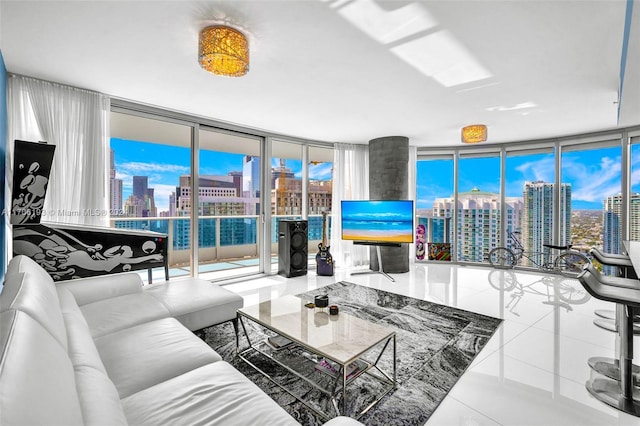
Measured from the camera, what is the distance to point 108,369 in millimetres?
1485

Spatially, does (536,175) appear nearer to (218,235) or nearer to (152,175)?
(218,235)

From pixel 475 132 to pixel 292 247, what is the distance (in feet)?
11.4

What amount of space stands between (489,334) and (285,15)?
130 inches

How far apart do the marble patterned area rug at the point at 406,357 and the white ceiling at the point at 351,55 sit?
254 centimetres

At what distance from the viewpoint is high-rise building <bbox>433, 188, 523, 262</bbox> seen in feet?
20.4

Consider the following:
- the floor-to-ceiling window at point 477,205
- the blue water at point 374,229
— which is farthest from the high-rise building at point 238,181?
the floor-to-ceiling window at point 477,205

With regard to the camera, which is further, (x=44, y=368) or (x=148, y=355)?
(x=148, y=355)

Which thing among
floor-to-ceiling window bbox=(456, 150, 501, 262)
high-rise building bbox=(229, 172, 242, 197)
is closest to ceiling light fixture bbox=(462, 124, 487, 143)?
floor-to-ceiling window bbox=(456, 150, 501, 262)

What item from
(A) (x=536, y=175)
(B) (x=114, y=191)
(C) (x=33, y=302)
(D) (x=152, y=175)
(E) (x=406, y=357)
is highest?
(A) (x=536, y=175)

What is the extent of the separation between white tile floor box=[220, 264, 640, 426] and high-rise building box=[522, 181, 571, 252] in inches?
31.6

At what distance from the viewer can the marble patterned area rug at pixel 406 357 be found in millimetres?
1814

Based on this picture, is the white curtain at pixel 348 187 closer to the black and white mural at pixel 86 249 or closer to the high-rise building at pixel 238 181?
the high-rise building at pixel 238 181

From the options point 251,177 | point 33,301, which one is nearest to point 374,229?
point 251,177

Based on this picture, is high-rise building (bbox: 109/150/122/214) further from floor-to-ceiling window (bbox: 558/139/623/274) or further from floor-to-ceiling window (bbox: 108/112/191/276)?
floor-to-ceiling window (bbox: 558/139/623/274)
